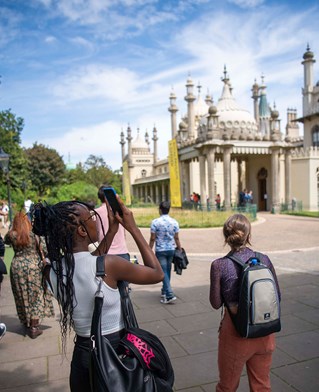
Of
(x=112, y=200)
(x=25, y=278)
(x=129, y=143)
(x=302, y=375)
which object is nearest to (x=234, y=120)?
(x=25, y=278)

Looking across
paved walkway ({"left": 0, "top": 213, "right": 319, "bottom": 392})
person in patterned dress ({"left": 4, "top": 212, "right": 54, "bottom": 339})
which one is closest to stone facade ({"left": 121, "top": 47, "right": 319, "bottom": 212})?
paved walkway ({"left": 0, "top": 213, "right": 319, "bottom": 392})

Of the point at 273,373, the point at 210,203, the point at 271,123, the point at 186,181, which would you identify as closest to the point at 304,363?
the point at 273,373

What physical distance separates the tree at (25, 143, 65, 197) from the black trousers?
5094cm

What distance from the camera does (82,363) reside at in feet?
6.69

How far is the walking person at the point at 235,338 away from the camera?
2561 millimetres

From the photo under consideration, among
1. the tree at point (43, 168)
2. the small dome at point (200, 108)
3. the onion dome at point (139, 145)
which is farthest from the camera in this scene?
the onion dome at point (139, 145)

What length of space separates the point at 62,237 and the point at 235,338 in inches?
56.4

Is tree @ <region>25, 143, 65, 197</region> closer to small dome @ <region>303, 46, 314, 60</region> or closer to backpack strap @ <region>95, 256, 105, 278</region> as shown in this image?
small dome @ <region>303, 46, 314, 60</region>

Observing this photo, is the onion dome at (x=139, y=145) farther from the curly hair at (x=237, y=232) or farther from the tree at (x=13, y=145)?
the curly hair at (x=237, y=232)

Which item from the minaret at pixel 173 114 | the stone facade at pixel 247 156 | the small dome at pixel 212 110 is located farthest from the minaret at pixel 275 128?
the minaret at pixel 173 114

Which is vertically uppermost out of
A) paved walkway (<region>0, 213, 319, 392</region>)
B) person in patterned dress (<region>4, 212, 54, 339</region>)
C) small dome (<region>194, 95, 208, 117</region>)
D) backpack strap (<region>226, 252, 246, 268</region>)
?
small dome (<region>194, 95, 208, 117</region>)

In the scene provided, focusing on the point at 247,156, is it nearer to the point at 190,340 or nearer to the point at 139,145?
the point at 190,340

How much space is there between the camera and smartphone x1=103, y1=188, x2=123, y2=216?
83.7 inches

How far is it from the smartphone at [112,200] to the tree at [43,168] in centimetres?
5086
